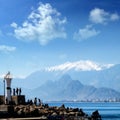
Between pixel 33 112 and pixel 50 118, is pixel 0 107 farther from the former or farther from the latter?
pixel 50 118

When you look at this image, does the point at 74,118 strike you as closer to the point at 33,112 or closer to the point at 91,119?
the point at 91,119

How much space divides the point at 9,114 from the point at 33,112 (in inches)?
217

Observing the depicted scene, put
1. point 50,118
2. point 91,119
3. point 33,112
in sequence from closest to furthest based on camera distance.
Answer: point 50,118, point 91,119, point 33,112

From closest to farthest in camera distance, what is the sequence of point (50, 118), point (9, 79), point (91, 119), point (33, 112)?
point (50, 118)
point (91, 119)
point (33, 112)
point (9, 79)

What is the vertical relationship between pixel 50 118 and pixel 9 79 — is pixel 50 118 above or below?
below

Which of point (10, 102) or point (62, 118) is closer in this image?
point (62, 118)

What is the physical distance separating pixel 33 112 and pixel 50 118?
37.4 ft

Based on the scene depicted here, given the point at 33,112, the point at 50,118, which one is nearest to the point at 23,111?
the point at 33,112

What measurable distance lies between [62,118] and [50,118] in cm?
172

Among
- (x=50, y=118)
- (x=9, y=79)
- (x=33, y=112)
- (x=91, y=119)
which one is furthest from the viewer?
(x=9, y=79)

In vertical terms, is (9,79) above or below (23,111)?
above

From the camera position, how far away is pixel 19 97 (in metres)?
82.1

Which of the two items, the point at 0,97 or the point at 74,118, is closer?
the point at 74,118

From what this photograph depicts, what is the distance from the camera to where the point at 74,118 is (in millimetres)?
61500
